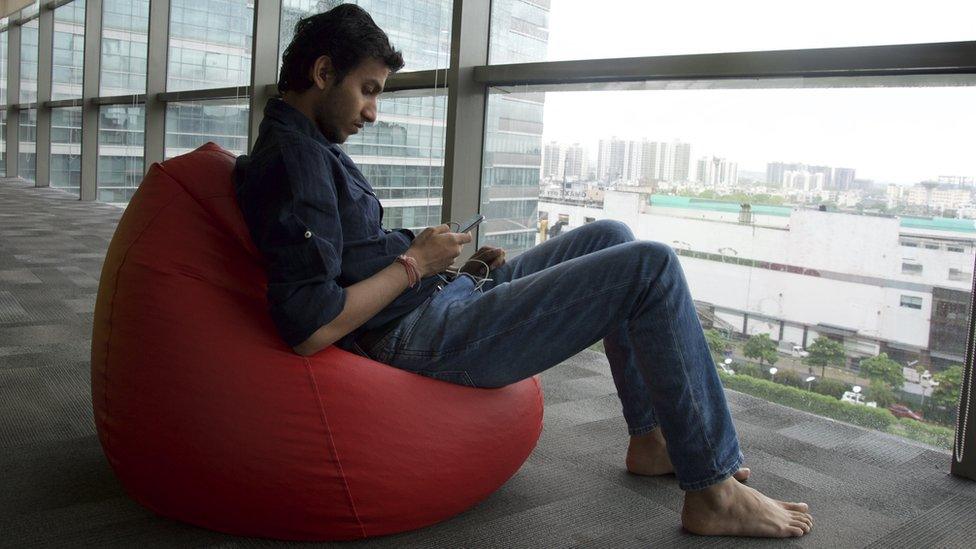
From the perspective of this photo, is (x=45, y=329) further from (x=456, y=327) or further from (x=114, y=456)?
(x=456, y=327)

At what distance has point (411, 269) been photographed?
149 cm

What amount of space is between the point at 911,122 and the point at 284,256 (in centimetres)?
190

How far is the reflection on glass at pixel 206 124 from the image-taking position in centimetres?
585

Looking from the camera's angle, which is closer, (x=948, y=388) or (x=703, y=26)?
(x=948, y=388)

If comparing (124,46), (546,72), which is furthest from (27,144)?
(546,72)

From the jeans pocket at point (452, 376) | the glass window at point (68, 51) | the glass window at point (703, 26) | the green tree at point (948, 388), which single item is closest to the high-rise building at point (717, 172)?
the glass window at point (703, 26)

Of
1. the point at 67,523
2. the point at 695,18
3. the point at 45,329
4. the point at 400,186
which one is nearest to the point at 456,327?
the point at 67,523

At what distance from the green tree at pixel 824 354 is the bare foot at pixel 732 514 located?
1023 millimetres

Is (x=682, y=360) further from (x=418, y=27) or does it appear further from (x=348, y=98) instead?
(x=418, y=27)

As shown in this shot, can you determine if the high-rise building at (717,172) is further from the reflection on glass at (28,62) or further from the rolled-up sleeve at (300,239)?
the reflection on glass at (28,62)

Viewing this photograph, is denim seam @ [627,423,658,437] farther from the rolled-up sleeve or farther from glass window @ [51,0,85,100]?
glass window @ [51,0,85,100]

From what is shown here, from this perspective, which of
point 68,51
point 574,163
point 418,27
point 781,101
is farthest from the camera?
point 68,51

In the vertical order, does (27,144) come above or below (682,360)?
above

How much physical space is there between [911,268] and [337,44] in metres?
1.78
